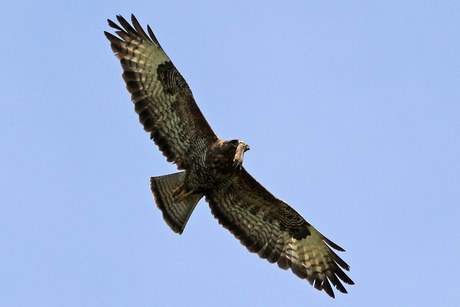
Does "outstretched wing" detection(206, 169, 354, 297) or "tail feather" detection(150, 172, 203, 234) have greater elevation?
Result: "outstretched wing" detection(206, 169, 354, 297)

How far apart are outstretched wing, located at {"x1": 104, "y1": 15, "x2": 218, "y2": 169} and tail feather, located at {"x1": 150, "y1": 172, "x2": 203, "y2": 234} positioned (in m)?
0.78

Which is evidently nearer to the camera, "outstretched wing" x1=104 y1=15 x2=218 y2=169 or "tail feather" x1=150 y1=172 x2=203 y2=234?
"outstretched wing" x1=104 y1=15 x2=218 y2=169

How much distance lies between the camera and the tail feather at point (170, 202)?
1365 centimetres

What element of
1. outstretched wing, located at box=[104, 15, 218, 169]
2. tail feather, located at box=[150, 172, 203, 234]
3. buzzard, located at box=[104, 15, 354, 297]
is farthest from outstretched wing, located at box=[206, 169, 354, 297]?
outstretched wing, located at box=[104, 15, 218, 169]

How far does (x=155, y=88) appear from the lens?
13133 mm

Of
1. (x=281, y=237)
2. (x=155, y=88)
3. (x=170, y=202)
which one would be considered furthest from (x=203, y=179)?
(x=281, y=237)

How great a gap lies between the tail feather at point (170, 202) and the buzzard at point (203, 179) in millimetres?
20

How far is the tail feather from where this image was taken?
13648 mm

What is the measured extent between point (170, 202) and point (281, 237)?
2361mm

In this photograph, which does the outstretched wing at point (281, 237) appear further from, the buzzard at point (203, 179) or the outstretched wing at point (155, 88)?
the outstretched wing at point (155, 88)

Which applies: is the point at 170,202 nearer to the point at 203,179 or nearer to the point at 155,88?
the point at 203,179

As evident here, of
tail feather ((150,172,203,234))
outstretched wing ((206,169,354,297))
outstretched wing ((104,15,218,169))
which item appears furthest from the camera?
outstretched wing ((206,169,354,297))

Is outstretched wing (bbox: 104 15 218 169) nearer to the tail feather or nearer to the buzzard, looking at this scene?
the buzzard

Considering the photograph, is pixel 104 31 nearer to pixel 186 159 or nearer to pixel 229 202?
pixel 186 159
